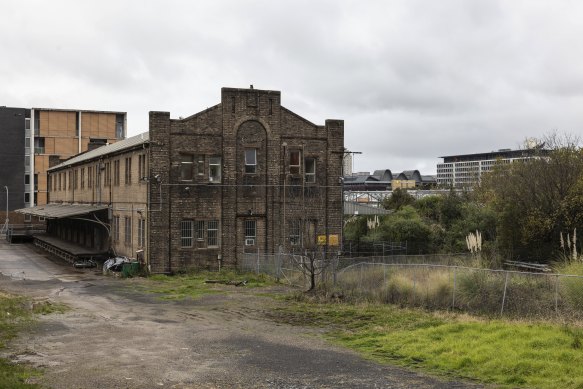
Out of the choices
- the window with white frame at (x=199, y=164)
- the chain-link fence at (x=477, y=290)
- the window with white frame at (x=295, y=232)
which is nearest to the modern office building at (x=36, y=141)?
the window with white frame at (x=199, y=164)

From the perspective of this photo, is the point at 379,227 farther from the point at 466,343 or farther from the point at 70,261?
the point at 466,343

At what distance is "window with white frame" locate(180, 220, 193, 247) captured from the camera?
3569 cm

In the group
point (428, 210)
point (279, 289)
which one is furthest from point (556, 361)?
point (428, 210)

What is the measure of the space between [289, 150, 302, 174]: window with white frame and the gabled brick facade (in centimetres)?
6

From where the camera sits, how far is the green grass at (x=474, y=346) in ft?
43.6

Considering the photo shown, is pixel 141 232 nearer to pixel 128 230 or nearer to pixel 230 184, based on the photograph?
pixel 128 230

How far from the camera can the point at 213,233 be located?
3653cm

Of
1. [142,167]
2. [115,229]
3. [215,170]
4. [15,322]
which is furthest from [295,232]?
[15,322]

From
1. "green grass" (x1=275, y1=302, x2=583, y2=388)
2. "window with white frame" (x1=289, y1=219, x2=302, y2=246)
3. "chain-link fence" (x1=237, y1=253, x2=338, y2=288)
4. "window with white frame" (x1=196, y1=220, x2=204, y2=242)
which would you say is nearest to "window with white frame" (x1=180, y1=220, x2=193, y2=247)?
"window with white frame" (x1=196, y1=220, x2=204, y2=242)

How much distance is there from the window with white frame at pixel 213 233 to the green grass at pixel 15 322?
12.1 meters

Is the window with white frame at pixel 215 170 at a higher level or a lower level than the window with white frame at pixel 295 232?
higher

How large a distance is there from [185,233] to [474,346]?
75.7 ft

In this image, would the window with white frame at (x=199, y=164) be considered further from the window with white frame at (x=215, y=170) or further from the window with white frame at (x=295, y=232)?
Result: the window with white frame at (x=295, y=232)

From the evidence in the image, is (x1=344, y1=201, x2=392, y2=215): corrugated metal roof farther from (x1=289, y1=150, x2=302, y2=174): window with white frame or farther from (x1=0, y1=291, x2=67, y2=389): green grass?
(x1=0, y1=291, x2=67, y2=389): green grass
